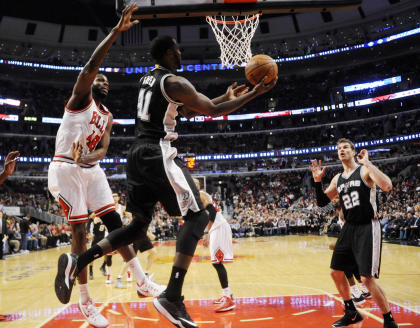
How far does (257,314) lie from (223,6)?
5055mm

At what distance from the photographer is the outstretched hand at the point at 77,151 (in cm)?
369

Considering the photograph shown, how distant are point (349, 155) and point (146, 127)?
9.19 ft

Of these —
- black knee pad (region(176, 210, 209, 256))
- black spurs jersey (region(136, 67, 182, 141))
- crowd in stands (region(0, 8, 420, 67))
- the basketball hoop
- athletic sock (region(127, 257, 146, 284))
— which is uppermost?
crowd in stands (region(0, 8, 420, 67))

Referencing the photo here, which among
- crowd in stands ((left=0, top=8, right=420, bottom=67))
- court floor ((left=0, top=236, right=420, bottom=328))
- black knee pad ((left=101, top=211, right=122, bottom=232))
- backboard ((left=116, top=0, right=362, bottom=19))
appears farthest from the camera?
crowd in stands ((left=0, top=8, right=420, bottom=67))

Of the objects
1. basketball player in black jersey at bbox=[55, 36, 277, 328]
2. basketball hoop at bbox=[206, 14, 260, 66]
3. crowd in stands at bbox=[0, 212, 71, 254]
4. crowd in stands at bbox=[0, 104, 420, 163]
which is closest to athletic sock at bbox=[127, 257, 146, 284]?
basketball player in black jersey at bbox=[55, 36, 277, 328]

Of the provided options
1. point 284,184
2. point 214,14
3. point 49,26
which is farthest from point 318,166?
point 49,26

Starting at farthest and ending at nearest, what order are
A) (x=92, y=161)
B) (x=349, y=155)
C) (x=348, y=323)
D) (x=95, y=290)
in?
(x=95, y=290) → (x=349, y=155) → (x=348, y=323) → (x=92, y=161)

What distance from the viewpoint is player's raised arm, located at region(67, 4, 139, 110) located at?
11.5 feet

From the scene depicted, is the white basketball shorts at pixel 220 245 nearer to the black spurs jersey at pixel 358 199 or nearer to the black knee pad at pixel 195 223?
the black spurs jersey at pixel 358 199

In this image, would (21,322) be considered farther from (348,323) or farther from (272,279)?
(272,279)

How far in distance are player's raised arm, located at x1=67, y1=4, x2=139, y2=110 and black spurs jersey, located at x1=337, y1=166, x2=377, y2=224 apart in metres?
3.13

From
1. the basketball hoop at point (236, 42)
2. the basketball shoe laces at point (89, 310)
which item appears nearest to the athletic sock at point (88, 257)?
the basketball shoe laces at point (89, 310)

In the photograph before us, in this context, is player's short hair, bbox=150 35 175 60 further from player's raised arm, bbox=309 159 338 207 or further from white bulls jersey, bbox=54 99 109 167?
player's raised arm, bbox=309 159 338 207

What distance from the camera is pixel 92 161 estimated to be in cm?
395
